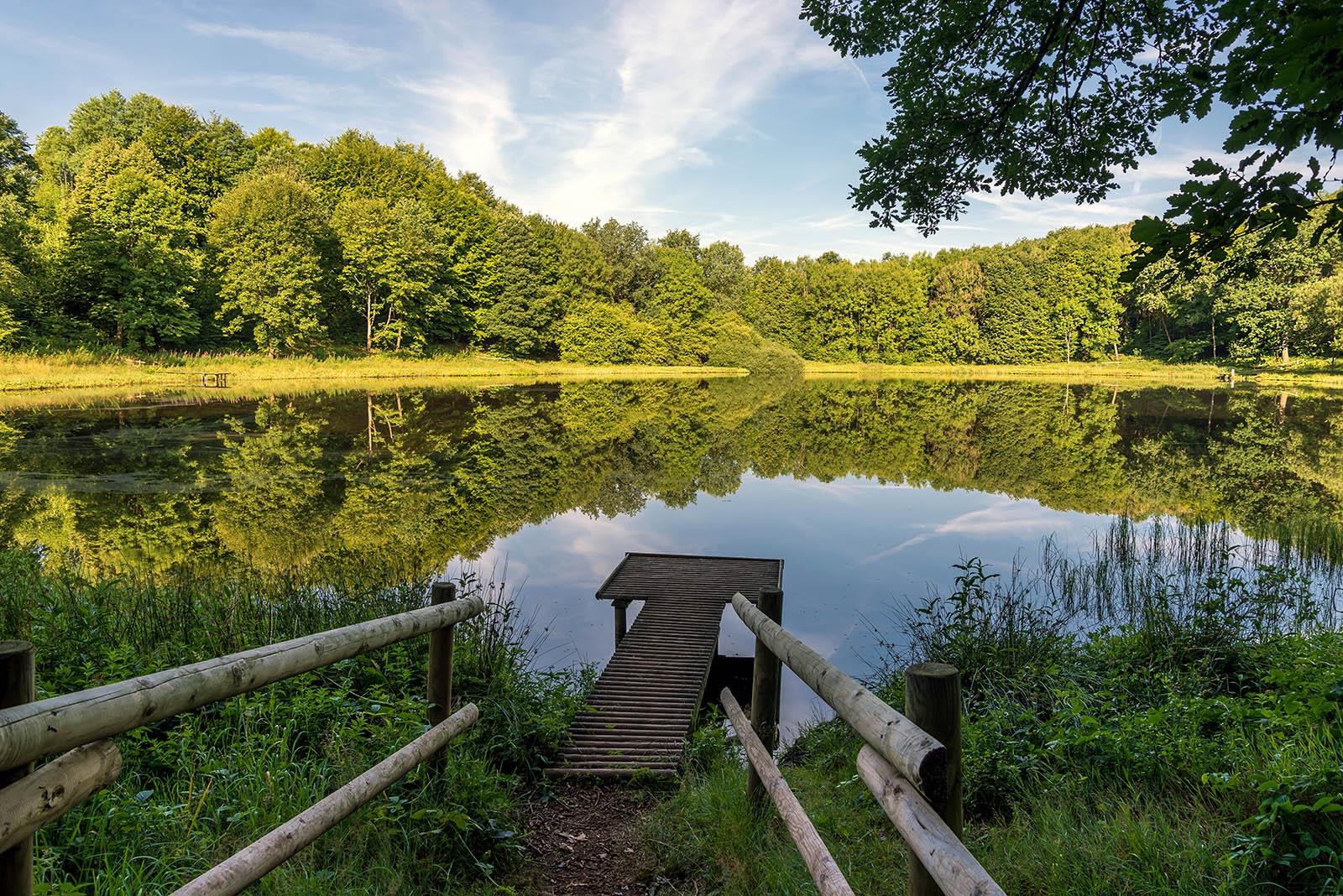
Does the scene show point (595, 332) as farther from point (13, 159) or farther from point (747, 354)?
point (13, 159)

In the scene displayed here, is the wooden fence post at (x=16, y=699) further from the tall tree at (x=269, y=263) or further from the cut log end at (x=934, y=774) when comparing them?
the tall tree at (x=269, y=263)

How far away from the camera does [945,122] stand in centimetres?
728

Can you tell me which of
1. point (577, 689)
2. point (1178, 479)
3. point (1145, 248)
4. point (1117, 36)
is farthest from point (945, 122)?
point (1178, 479)

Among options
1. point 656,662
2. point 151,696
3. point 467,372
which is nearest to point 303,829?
point 151,696

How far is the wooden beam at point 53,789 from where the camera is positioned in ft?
5.33

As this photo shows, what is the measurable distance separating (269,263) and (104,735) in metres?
48.8

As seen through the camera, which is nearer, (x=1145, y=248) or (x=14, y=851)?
(x=14, y=851)

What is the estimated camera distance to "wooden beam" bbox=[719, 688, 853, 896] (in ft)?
8.83

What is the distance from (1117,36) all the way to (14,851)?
31.7ft

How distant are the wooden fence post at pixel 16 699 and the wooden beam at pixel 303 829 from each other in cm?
40

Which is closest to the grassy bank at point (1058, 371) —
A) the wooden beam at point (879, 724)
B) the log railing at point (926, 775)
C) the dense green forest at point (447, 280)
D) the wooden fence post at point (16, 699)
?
the dense green forest at point (447, 280)

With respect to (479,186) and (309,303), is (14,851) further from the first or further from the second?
(479,186)

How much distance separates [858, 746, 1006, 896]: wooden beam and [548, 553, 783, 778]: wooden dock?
3808 millimetres

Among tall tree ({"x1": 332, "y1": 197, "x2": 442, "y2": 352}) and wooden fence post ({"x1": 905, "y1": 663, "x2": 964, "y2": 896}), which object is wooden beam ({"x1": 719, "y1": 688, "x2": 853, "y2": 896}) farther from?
tall tree ({"x1": 332, "y1": 197, "x2": 442, "y2": 352})
